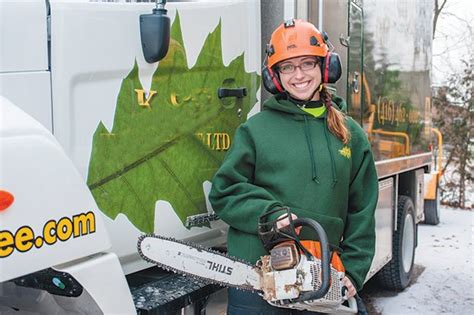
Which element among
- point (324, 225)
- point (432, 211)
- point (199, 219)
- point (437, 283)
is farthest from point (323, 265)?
point (432, 211)

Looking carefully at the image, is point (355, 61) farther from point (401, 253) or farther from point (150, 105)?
point (401, 253)

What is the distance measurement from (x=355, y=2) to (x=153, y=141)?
2.21m

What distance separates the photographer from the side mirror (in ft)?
7.55

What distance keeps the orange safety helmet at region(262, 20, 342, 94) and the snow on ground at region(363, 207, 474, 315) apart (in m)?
3.45

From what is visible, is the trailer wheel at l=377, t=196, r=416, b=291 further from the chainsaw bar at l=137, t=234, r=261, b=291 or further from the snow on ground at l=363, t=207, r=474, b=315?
the chainsaw bar at l=137, t=234, r=261, b=291

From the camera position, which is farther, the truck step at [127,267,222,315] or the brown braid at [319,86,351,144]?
the brown braid at [319,86,351,144]

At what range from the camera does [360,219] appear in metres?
2.64

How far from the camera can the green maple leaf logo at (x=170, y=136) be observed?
91.5 inches

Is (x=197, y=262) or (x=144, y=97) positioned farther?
(x=144, y=97)

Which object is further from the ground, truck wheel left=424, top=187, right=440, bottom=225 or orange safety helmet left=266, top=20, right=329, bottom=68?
orange safety helmet left=266, top=20, right=329, bottom=68

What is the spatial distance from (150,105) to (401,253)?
414cm

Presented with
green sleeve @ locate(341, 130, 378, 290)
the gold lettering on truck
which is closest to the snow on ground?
green sleeve @ locate(341, 130, 378, 290)

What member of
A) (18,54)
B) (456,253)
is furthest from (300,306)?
(456,253)

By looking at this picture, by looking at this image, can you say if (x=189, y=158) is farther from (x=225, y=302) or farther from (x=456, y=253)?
(x=456, y=253)
